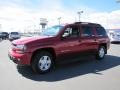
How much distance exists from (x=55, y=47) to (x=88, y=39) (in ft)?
7.80

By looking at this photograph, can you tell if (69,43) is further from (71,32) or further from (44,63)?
(44,63)

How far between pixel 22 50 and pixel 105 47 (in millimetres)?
5841

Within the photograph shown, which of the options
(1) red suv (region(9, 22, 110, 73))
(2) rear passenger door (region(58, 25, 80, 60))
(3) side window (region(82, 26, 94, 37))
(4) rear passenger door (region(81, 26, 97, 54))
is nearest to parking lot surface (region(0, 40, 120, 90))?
(1) red suv (region(9, 22, 110, 73))

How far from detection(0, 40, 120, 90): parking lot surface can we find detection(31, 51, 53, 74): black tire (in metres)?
0.22

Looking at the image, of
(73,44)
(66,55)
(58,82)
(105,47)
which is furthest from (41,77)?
(105,47)

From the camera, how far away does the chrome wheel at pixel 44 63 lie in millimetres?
7648

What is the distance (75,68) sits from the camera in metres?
8.73

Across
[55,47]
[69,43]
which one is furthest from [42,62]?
[69,43]

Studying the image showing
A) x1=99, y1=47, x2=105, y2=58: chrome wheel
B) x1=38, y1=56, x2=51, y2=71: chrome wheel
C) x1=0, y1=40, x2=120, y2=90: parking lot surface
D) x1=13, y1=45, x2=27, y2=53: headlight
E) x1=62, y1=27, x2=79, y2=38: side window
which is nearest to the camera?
x1=0, y1=40, x2=120, y2=90: parking lot surface

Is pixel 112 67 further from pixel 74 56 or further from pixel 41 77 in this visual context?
pixel 41 77

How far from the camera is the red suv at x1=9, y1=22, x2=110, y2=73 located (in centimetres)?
733

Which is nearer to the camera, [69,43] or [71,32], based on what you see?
[69,43]

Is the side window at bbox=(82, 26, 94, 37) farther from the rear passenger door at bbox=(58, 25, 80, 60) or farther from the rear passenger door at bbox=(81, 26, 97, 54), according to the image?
the rear passenger door at bbox=(58, 25, 80, 60)

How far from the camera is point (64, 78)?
23.2 feet
